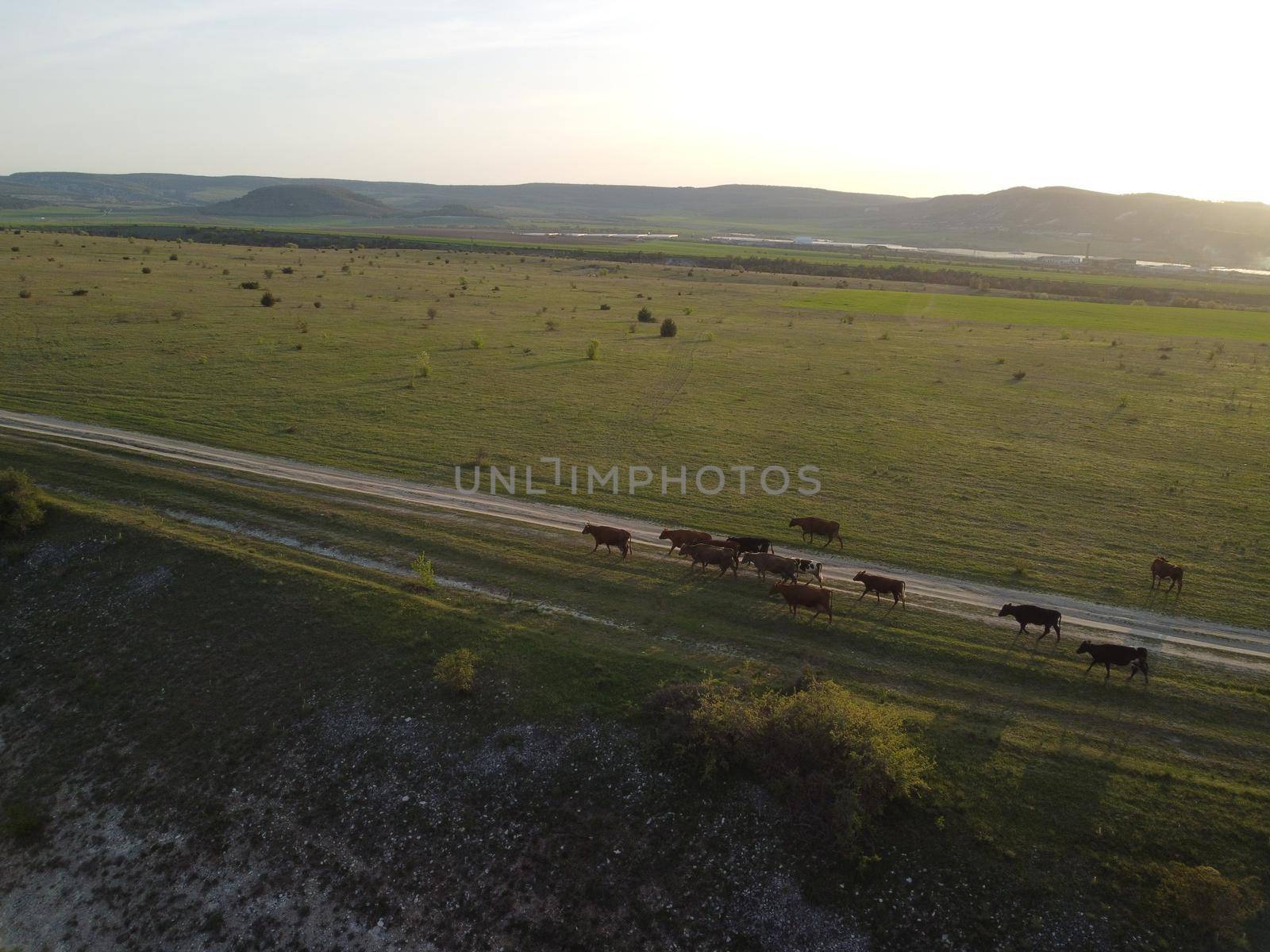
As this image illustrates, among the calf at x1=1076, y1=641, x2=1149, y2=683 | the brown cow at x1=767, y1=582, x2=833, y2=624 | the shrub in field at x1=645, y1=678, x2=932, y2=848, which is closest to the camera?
the shrub in field at x1=645, y1=678, x2=932, y2=848

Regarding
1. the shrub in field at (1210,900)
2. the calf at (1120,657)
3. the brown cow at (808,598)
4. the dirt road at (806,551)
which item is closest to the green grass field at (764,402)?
the dirt road at (806,551)

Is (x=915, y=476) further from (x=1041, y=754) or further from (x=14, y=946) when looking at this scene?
(x=14, y=946)

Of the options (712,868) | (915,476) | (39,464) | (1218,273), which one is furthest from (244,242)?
(1218,273)

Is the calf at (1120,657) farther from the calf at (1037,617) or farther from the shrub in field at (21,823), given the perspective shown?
the shrub in field at (21,823)

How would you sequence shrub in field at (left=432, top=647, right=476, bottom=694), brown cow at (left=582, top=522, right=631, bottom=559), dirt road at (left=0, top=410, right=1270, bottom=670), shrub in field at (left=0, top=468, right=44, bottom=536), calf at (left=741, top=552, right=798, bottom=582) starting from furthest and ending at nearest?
shrub in field at (left=0, top=468, right=44, bottom=536) < brown cow at (left=582, top=522, right=631, bottom=559) < calf at (left=741, top=552, right=798, bottom=582) < dirt road at (left=0, top=410, right=1270, bottom=670) < shrub in field at (left=432, top=647, right=476, bottom=694)

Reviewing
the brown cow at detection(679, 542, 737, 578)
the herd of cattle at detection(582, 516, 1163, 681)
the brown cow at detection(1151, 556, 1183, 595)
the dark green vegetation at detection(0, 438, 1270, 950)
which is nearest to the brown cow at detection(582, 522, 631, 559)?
the herd of cattle at detection(582, 516, 1163, 681)

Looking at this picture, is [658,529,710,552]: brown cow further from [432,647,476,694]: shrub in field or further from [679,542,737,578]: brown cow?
[432,647,476,694]: shrub in field

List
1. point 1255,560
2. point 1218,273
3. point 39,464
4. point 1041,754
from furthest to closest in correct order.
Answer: point 1218,273
point 39,464
point 1255,560
point 1041,754
